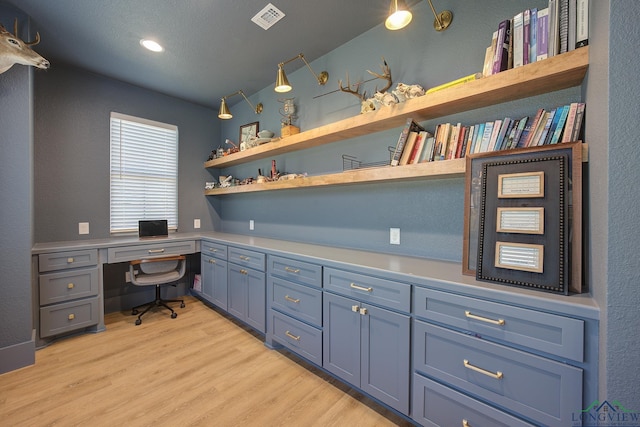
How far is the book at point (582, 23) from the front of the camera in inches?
45.1

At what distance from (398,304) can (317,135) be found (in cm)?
154

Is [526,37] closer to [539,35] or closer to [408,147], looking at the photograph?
[539,35]

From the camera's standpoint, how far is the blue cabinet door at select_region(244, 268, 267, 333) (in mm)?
2336

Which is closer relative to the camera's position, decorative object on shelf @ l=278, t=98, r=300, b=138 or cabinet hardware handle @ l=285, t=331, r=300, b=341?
cabinet hardware handle @ l=285, t=331, r=300, b=341

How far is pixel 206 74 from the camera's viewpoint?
2.91m

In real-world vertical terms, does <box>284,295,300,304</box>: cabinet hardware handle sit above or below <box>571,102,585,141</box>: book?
below

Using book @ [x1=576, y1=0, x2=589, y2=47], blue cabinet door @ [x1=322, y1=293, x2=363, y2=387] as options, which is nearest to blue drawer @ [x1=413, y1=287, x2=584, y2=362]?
blue cabinet door @ [x1=322, y1=293, x2=363, y2=387]

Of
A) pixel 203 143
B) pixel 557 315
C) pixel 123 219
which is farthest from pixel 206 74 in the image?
pixel 557 315

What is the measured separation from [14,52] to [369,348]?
3.19 meters

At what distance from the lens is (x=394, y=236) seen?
202 centimetres

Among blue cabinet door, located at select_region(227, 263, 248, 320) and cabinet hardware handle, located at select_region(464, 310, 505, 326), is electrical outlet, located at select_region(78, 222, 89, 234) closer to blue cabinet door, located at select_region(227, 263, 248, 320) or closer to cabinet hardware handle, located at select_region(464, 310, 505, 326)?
blue cabinet door, located at select_region(227, 263, 248, 320)

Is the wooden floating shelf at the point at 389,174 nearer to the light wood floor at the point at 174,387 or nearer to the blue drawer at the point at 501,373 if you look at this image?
the blue drawer at the point at 501,373

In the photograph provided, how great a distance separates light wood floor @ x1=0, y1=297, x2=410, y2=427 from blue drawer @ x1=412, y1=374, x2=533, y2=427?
0.28 metres

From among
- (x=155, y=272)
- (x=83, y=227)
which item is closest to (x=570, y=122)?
(x=155, y=272)
